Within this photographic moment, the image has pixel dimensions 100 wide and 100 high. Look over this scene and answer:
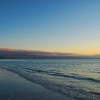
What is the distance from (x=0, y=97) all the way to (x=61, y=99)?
4545 millimetres

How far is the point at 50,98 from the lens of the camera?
14195 millimetres

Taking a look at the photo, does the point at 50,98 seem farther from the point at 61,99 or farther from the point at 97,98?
the point at 97,98

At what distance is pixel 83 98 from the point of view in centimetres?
1490

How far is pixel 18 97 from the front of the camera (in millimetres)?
14148

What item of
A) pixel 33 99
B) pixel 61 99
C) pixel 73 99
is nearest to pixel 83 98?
pixel 73 99

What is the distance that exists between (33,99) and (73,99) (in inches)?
123

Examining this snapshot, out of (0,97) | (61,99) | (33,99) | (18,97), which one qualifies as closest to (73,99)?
(61,99)

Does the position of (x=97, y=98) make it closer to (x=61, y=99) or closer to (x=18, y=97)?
(x=61, y=99)

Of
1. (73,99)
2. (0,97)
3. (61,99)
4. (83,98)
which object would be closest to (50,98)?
(61,99)

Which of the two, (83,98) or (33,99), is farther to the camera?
(83,98)

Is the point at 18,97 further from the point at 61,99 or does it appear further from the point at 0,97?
the point at 61,99

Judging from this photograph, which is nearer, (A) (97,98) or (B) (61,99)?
(B) (61,99)

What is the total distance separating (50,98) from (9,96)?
3151mm

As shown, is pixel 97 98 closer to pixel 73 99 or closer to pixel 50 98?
pixel 73 99
